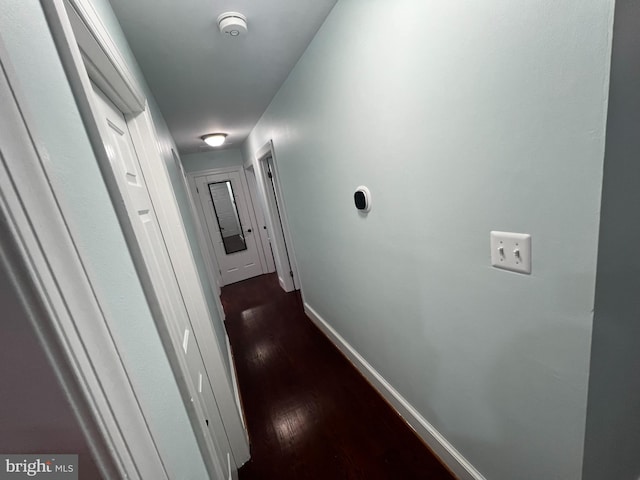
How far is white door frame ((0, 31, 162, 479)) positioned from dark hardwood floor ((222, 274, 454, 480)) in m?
1.40

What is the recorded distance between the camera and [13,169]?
0.89ft

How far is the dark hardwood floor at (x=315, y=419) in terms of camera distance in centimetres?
136

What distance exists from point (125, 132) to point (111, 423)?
121 centimetres

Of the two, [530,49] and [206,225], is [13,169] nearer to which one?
[530,49]

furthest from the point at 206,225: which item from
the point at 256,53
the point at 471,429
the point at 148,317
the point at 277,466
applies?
the point at 471,429

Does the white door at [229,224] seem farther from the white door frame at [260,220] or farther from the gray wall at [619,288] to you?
the gray wall at [619,288]

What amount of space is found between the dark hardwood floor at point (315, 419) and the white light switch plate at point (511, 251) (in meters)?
1.18

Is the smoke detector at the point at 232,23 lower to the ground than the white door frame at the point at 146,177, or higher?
higher

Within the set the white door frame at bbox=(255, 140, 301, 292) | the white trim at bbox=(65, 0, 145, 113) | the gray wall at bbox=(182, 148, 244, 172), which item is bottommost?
the white door frame at bbox=(255, 140, 301, 292)

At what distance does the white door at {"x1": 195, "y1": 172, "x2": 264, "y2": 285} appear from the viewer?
13.7ft

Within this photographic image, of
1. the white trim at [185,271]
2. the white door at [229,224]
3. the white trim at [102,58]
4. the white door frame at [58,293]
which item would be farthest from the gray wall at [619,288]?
the white door at [229,224]

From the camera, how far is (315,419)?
165 cm

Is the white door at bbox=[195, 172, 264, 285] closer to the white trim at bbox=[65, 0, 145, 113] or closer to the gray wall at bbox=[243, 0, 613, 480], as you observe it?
the gray wall at bbox=[243, 0, 613, 480]

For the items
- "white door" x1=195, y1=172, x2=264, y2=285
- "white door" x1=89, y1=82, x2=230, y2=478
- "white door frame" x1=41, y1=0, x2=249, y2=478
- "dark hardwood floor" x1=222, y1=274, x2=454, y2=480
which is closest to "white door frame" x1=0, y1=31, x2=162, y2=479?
"white door frame" x1=41, y1=0, x2=249, y2=478
